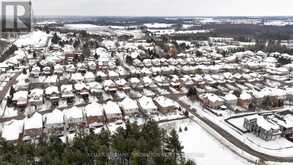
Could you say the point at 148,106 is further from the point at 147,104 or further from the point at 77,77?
the point at 77,77

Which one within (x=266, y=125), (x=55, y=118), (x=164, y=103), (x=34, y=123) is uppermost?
(x=164, y=103)

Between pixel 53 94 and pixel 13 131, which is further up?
pixel 53 94

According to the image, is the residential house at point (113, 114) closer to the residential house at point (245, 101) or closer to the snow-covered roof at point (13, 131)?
the snow-covered roof at point (13, 131)

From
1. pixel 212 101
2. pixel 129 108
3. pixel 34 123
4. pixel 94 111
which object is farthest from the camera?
pixel 212 101

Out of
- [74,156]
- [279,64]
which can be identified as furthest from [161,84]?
[279,64]

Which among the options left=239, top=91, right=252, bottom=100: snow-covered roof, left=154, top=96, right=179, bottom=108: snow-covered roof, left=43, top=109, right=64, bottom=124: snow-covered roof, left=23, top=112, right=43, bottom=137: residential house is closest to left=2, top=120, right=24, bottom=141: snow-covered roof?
left=23, top=112, right=43, bottom=137: residential house

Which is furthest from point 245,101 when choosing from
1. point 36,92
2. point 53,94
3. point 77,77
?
point 36,92

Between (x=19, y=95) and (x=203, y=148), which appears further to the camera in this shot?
(x=19, y=95)

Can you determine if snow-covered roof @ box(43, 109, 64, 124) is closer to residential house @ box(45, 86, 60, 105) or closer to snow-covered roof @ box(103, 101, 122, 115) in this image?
snow-covered roof @ box(103, 101, 122, 115)
